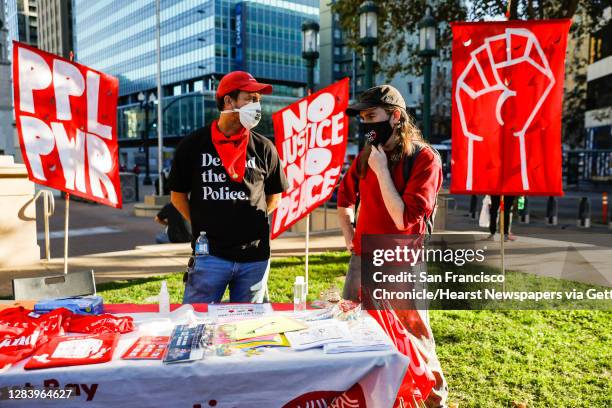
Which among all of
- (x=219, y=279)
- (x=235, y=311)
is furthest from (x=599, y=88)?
(x=235, y=311)

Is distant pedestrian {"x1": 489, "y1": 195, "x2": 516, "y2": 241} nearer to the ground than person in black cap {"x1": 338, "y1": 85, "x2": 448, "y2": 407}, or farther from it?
nearer to the ground

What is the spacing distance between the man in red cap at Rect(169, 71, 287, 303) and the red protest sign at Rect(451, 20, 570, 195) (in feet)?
8.52

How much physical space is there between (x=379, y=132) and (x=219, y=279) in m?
1.42

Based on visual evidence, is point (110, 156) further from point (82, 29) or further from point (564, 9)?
point (82, 29)

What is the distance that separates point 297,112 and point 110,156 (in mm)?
2356

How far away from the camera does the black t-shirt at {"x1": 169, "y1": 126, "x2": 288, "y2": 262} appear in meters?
3.32

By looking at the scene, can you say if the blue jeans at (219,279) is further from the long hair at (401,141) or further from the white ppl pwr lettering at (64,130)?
the white ppl pwr lettering at (64,130)

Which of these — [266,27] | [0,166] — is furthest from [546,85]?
[266,27]

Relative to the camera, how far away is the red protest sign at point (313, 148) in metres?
6.06

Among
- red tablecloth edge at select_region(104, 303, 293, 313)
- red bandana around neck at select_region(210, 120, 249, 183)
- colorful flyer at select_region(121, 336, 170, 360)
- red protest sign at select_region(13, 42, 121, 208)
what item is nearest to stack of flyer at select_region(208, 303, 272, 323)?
red tablecloth edge at select_region(104, 303, 293, 313)

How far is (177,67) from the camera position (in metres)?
71.4

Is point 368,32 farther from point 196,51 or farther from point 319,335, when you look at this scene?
point 196,51

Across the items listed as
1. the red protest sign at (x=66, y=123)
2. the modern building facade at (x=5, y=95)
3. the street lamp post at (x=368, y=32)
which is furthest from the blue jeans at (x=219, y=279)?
the modern building facade at (x=5, y=95)

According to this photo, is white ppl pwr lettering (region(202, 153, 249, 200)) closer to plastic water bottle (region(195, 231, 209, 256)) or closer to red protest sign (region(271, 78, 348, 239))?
plastic water bottle (region(195, 231, 209, 256))
